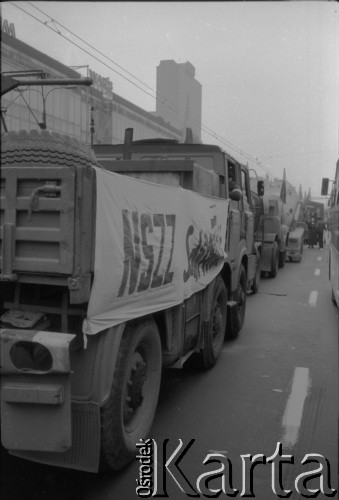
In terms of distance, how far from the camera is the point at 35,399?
2.79 m

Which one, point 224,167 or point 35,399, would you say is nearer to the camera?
point 35,399

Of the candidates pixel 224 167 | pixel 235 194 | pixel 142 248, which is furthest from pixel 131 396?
pixel 224 167

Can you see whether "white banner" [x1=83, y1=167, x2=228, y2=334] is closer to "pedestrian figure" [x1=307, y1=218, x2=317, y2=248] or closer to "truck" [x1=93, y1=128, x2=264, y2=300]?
"truck" [x1=93, y1=128, x2=264, y2=300]

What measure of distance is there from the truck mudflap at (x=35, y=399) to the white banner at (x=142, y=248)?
282 mm

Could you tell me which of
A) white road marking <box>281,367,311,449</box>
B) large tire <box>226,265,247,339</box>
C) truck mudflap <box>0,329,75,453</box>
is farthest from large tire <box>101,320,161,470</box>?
large tire <box>226,265,247,339</box>

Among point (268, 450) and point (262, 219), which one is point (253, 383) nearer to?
point (268, 450)

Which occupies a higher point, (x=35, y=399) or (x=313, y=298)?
(x=35, y=399)

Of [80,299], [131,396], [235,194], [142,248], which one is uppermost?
[235,194]

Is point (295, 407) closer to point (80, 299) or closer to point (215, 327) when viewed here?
Result: point (215, 327)

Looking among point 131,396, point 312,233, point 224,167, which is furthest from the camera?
point 312,233

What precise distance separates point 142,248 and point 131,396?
3.48ft

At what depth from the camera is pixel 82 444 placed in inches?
120

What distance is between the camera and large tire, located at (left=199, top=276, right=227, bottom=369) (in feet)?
18.0
